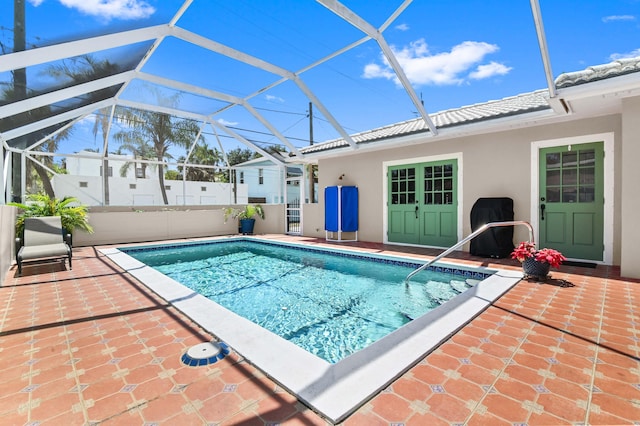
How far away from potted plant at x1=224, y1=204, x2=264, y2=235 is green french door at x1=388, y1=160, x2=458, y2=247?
5950 mm

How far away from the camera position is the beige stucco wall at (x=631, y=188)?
484 centimetres

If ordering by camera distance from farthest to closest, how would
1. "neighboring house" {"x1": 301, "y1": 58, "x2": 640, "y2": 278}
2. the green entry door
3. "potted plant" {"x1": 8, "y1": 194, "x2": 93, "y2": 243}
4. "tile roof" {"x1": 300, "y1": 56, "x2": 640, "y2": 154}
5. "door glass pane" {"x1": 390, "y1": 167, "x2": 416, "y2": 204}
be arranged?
"door glass pane" {"x1": 390, "y1": 167, "x2": 416, "y2": 204}, "potted plant" {"x1": 8, "y1": 194, "x2": 93, "y2": 243}, the green entry door, "neighboring house" {"x1": 301, "y1": 58, "x2": 640, "y2": 278}, "tile roof" {"x1": 300, "y1": 56, "x2": 640, "y2": 154}

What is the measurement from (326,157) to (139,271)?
6.94 meters

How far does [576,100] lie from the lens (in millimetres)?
5227

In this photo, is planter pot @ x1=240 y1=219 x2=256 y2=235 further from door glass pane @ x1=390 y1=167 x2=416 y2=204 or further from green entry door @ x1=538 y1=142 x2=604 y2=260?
green entry door @ x1=538 y1=142 x2=604 y2=260

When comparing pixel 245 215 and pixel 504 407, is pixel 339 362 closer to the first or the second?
pixel 504 407

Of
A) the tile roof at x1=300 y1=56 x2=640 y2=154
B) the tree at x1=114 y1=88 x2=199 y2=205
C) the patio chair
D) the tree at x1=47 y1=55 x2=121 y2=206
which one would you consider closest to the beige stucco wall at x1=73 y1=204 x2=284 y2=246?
the tree at x1=114 y1=88 x2=199 y2=205

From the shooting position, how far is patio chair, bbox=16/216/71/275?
5828 millimetres

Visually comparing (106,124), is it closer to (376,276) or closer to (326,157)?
(326,157)

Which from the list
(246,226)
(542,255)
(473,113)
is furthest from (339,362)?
(246,226)

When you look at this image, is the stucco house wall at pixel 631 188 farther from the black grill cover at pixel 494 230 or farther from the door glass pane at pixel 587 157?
the black grill cover at pixel 494 230

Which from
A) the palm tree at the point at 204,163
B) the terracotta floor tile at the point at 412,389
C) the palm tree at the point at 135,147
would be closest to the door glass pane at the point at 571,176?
the terracotta floor tile at the point at 412,389

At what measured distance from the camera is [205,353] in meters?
2.57

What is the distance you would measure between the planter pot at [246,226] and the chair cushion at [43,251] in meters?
6.67
